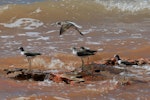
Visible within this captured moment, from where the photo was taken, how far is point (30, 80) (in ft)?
45.5

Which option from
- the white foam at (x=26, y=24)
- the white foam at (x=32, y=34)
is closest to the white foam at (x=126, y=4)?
the white foam at (x=26, y=24)

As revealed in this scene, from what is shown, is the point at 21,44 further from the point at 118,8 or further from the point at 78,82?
the point at 118,8

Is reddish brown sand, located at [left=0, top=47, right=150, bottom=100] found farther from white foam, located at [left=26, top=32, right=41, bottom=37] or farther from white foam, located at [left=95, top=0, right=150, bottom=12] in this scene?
white foam, located at [left=95, top=0, right=150, bottom=12]

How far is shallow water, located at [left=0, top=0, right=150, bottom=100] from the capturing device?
12664 millimetres

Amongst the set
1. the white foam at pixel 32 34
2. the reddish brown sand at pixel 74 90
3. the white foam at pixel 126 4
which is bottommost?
the reddish brown sand at pixel 74 90

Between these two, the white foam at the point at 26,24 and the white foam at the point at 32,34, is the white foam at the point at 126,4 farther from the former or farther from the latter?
the white foam at the point at 32,34

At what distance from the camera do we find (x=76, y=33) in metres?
24.3

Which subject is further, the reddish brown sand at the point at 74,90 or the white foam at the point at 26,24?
the white foam at the point at 26,24

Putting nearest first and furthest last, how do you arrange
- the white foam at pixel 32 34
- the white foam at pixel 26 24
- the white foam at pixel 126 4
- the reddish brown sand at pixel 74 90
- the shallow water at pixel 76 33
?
the reddish brown sand at pixel 74 90, the shallow water at pixel 76 33, the white foam at pixel 32 34, the white foam at pixel 26 24, the white foam at pixel 126 4

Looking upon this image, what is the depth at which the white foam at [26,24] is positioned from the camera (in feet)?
91.5

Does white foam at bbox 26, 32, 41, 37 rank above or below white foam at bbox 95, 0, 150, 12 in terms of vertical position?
below

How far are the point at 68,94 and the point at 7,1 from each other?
25.1 metres

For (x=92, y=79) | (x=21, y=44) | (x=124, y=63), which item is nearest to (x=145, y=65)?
(x=124, y=63)

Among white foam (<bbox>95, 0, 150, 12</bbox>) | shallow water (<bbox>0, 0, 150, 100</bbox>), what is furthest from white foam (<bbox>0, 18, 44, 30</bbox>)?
white foam (<bbox>95, 0, 150, 12</bbox>)
